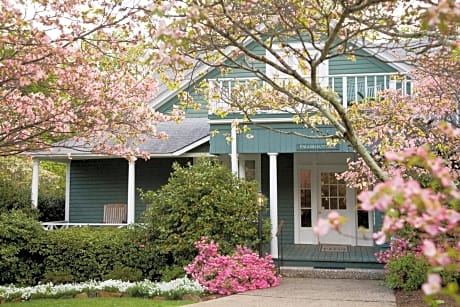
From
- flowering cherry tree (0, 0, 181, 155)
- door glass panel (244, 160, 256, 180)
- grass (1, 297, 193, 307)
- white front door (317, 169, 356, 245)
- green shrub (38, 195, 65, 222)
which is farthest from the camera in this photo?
green shrub (38, 195, 65, 222)

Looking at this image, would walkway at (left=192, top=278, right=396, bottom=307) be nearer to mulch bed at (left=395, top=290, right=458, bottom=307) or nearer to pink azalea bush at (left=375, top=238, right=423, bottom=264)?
mulch bed at (left=395, top=290, right=458, bottom=307)

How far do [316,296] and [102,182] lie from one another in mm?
8883

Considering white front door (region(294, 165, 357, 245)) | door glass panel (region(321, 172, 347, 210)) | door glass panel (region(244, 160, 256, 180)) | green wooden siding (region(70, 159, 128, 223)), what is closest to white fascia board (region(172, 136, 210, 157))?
door glass panel (region(244, 160, 256, 180))

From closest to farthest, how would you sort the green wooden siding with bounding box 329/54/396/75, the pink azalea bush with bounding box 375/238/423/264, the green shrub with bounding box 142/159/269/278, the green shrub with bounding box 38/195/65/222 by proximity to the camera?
the pink azalea bush with bounding box 375/238/423/264 < the green shrub with bounding box 142/159/269/278 < the green wooden siding with bounding box 329/54/396/75 < the green shrub with bounding box 38/195/65/222

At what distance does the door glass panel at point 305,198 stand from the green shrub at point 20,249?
257 inches

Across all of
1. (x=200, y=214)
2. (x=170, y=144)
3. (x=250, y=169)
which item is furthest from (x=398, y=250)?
(x=170, y=144)

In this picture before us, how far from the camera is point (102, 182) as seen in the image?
48.5 feet

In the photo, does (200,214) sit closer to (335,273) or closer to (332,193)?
(335,273)

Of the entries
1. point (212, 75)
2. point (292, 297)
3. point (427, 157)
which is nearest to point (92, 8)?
point (427, 157)

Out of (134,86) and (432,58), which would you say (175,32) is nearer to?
(432,58)

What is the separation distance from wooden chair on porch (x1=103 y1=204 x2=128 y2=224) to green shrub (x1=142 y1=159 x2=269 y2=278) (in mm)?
4819

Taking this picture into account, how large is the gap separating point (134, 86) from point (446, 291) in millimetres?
6886

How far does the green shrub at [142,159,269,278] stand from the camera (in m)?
9.28

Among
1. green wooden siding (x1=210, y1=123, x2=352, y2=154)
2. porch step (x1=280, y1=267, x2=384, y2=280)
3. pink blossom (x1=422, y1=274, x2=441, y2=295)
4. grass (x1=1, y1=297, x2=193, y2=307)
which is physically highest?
green wooden siding (x1=210, y1=123, x2=352, y2=154)
